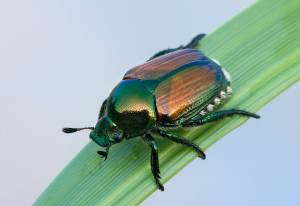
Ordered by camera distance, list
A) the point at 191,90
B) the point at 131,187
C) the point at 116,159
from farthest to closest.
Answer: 1. the point at 191,90
2. the point at 116,159
3. the point at 131,187

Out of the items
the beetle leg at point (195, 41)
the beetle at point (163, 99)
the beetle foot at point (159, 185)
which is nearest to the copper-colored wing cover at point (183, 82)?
the beetle at point (163, 99)

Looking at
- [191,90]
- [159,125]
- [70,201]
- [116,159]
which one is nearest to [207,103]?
[191,90]

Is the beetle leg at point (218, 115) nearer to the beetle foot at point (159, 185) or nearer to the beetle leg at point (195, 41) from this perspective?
the beetle foot at point (159, 185)

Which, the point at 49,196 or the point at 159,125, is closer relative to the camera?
the point at 49,196

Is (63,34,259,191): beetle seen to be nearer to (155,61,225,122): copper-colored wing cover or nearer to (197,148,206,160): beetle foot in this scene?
(155,61,225,122): copper-colored wing cover

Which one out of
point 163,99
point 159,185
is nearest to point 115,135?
point 163,99

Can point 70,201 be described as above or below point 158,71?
below

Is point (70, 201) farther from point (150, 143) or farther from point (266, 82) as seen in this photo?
point (266, 82)

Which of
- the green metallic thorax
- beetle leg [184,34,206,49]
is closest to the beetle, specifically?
the green metallic thorax

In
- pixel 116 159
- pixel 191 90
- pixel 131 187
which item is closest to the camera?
pixel 131 187
